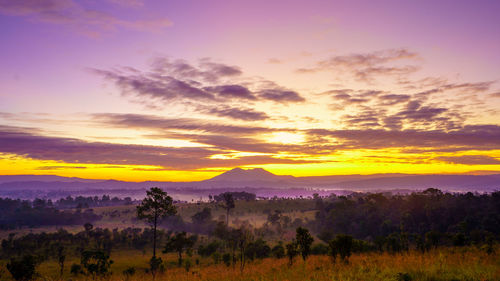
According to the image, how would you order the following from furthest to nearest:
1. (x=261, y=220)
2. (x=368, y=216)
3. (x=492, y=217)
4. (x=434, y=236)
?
(x=261, y=220)
(x=368, y=216)
(x=492, y=217)
(x=434, y=236)

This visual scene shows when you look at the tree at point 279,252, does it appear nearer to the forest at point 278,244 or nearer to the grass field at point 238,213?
the forest at point 278,244

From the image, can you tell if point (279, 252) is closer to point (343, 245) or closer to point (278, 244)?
point (343, 245)

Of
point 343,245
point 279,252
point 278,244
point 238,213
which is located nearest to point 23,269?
point 343,245

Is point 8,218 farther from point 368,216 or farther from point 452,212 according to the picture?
point 452,212

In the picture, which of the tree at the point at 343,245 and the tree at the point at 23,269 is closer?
the tree at the point at 343,245

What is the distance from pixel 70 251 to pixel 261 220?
86007 mm

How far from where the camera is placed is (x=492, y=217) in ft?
237

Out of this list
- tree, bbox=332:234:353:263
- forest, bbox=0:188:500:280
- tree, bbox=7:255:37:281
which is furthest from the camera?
tree, bbox=7:255:37:281

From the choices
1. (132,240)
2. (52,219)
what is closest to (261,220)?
(132,240)

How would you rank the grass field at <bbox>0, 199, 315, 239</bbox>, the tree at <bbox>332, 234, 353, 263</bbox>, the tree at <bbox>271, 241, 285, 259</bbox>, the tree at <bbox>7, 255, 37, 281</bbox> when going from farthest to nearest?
1. the grass field at <bbox>0, 199, 315, 239</bbox>
2. the tree at <bbox>271, 241, 285, 259</bbox>
3. the tree at <bbox>7, 255, 37, 281</bbox>
4. the tree at <bbox>332, 234, 353, 263</bbox>

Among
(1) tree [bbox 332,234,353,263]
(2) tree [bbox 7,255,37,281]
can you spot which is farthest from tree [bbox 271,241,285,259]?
(2) tree [bbox 7,255,37,281]

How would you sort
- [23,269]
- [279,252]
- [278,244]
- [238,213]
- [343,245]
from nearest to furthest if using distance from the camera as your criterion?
[343,245]
[23,269]
[279,252]
[278,244]
[238,213]

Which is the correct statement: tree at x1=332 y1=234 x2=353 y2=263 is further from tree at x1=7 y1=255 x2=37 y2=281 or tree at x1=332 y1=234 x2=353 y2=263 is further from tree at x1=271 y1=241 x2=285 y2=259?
tree at x1=7 y1=255 x2=37 y2=281

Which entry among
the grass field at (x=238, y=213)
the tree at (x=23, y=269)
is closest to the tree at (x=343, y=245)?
the tree at (x=23, y=269)
